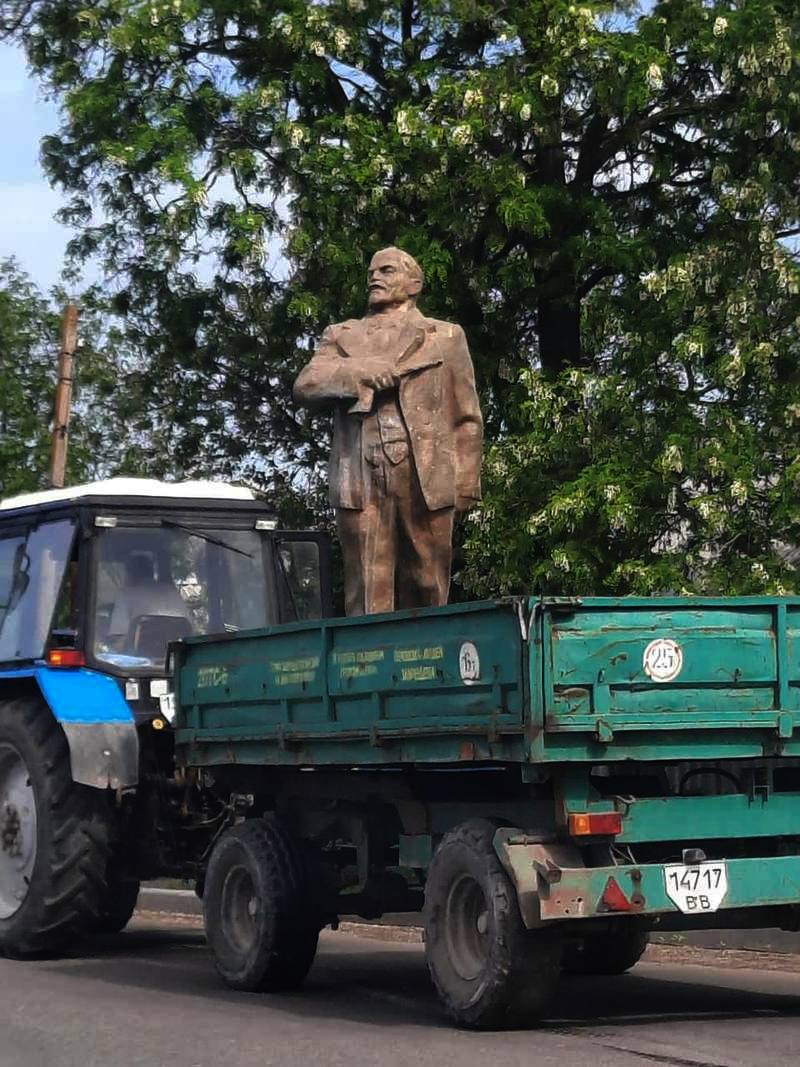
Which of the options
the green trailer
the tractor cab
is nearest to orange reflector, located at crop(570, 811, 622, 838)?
the green trailer

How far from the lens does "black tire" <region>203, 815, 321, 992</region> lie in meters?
10.7

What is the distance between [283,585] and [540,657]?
521cm

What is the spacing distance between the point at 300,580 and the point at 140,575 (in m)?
1.04

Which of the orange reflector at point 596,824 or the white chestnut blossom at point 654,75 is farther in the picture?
the white chestnut blossom at point 654,75

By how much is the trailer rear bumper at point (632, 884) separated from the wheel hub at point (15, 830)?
15.6 feet

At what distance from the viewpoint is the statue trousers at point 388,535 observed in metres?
11.8

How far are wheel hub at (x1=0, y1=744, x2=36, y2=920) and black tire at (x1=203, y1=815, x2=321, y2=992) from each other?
1960 mm

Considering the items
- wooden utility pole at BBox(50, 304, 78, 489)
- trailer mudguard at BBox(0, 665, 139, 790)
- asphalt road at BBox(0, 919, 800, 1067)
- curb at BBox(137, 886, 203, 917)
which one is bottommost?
asphalt road at BBox(0, 919, 800, 1067)

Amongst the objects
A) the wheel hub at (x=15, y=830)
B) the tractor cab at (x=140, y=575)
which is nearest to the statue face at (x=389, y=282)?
the tractor cab at (x=140, y=575)

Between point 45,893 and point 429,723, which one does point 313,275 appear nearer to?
point 45,893

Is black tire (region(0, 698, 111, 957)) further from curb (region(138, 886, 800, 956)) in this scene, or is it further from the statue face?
the statue face

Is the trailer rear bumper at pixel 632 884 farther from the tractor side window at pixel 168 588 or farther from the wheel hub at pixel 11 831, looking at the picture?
the wheel hub at pixel 11 831

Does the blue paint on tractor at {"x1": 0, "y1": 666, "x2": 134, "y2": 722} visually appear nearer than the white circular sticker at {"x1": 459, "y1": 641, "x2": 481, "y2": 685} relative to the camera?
No

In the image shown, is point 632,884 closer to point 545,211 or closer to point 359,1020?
point 359,1020
